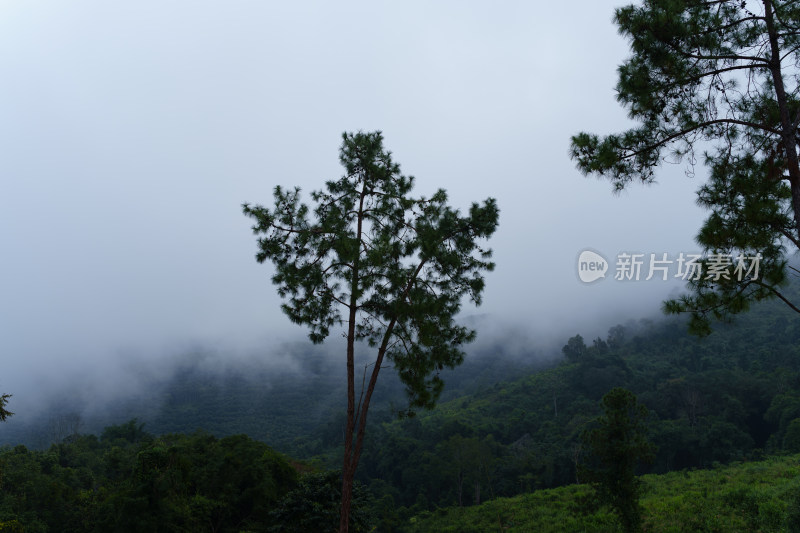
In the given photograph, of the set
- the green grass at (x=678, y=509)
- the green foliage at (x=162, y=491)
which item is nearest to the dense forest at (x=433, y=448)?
the green foliage at (x=162, y=491)

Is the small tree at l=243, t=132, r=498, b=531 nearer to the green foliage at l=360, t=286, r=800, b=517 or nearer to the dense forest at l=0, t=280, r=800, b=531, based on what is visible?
the dense forest at l=0, t=280, r=800, b=531

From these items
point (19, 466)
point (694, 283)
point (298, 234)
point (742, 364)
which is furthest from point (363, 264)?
point (742, 364)

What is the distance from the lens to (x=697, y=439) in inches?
1332

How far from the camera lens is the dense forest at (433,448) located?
15164 mm

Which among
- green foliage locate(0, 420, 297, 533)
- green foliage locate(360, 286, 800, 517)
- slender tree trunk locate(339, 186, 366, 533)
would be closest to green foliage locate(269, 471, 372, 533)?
slender tree trunk locate(339, 186, 366, 533)

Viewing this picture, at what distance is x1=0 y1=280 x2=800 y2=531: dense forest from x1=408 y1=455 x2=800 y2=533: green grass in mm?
2678

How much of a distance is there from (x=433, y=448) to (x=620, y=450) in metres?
33.4

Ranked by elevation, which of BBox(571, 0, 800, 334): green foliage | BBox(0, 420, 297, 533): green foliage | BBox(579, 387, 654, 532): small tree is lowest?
BBox(0, 420, 297, 533): green foliage

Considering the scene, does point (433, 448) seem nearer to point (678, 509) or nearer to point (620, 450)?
point (678, 509)

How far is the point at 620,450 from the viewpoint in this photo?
12.5 meters

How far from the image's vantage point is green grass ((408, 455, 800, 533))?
13.9 m

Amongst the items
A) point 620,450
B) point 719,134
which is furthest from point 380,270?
point 620,450

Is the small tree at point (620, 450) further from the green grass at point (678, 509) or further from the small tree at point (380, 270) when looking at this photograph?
the small tree at point (380, 270)

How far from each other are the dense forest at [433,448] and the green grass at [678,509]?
2678 mm
